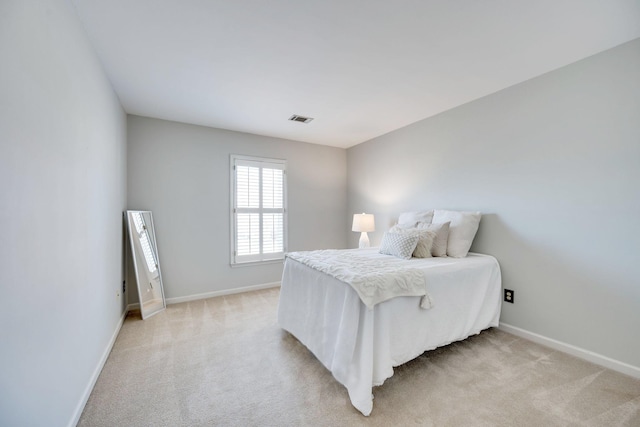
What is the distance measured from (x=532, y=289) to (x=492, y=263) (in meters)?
0.39

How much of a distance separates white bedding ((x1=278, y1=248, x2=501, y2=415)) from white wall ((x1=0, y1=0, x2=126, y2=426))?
4.91 ft

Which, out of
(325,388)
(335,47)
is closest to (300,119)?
(335,47)

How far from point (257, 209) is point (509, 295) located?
3355 millimetres

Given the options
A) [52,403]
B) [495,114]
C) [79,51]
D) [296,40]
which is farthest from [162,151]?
[495,114]

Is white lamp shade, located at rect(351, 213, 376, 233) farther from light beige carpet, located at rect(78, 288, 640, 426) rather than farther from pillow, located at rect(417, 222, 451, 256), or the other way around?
light beige carpet, located at rect(78, 288, 640, 426)

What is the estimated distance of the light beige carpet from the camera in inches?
60.2

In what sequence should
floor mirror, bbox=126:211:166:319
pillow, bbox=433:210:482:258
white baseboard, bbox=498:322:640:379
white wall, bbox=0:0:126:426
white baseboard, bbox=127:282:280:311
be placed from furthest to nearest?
white baseboard, bbox=127:282:280:311
floor mirror, bbox=126:211:166:319
pillow, bbox=433:210:482:258
white baseboard, bbox=498:322:640:379
white wall, bbox=0:0:126:426

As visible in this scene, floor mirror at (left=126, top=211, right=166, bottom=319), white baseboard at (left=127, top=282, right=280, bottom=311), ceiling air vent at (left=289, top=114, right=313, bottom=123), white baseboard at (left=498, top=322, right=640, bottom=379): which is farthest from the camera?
white baseboard at (left=127, top=282, right=280, bottom=311)

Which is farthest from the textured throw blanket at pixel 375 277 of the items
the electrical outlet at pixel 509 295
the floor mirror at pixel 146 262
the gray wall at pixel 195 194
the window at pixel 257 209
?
the floor mirror at pixel 146 262

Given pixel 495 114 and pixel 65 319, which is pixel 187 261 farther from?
pixel 495 114

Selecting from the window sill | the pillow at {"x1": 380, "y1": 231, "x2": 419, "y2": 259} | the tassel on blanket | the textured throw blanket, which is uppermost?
the pillow at {"x1": 380, "y1": 231, "x2": 419, "y2": 259}

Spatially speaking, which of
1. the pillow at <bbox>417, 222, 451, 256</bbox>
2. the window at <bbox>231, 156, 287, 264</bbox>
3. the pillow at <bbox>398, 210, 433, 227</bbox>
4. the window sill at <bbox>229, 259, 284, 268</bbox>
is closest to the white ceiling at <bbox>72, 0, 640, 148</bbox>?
the window at <bbox>231, 156, 287, 264</bbox>

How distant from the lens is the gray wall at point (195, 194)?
134 inches

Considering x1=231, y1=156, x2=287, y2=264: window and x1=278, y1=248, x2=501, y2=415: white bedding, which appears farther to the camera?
x1=231, y1=156, x2=287, y2=264: window
